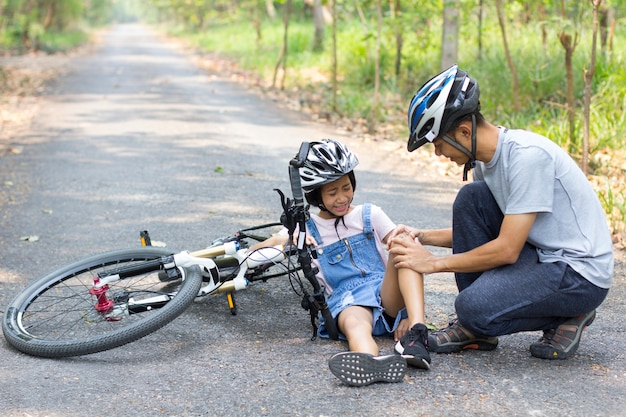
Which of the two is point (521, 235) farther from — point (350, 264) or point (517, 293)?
point (350, 264)

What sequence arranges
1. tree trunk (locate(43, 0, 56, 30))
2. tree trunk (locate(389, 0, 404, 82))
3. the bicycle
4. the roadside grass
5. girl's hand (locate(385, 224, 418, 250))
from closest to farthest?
the bicycle < girl's hand (locate(385, 224, 418, 250)) < the roadside grass < tree trunk (locate(389, 0, 404, 82)) < tree trunk (locate(43, 0, 56, 30))

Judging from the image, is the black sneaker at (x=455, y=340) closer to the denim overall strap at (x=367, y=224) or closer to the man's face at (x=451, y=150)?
the denim overall strap at (x=367, y=224)

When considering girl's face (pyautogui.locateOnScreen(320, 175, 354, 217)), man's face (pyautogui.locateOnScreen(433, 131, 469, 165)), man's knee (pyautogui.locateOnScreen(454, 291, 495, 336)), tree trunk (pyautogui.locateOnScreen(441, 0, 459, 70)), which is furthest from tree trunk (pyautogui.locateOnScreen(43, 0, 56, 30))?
man's knee (pyautogui.locateOnScreen(454, 291, 495, 336))

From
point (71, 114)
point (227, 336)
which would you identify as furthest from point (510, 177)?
point (71, 114)

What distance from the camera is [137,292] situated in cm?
434

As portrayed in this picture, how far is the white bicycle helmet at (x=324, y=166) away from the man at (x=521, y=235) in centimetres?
42

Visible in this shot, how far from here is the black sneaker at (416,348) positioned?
3.27 metres

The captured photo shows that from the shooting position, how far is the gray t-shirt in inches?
124

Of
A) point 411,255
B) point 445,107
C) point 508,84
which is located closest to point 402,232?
point 411,255

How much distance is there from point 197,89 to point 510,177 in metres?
13.7

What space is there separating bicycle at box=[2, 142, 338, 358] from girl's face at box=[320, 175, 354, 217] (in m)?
0.22

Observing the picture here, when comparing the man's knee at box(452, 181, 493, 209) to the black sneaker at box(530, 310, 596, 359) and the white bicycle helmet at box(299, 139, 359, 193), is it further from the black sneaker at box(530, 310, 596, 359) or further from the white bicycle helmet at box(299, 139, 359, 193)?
the black sneaker at box(530, 310, 596, 359)

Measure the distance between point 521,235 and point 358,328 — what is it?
0.93 m

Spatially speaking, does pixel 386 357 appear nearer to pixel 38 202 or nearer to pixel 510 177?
pixel 510 177
